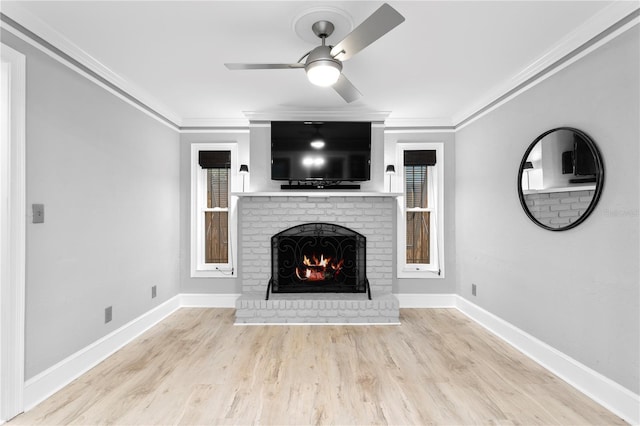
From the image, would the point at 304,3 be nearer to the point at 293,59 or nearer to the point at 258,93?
the point at 293,59

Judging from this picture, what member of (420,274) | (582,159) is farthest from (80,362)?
(582,159)

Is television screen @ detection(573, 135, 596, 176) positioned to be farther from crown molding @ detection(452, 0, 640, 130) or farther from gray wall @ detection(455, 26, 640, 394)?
crown molding @ detection(452, 0, 640, 130)

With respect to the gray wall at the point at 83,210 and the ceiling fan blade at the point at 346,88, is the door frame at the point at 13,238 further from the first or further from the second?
the ceiling fan blade at the point at 346,88

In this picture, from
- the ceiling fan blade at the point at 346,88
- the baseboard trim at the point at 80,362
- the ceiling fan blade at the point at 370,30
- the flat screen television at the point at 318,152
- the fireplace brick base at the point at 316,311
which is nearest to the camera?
the ceiling fan blade at the point at 370,30

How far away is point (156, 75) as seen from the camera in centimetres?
287

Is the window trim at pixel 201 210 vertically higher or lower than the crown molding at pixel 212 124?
lower

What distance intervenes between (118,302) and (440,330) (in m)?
3.29

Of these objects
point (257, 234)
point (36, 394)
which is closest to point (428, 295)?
point (257, 234)

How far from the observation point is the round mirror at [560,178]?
83.7 inches

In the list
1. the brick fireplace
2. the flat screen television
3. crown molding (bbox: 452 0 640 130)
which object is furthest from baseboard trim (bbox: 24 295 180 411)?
crown molding (bbox: 452 0 640 130)

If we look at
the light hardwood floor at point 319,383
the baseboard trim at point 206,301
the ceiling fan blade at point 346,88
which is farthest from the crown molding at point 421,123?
the baseboard trim at point 206,301

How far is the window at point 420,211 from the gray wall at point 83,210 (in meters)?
3.15

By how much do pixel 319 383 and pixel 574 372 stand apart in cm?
187

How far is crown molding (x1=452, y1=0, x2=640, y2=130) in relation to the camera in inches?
75.3
